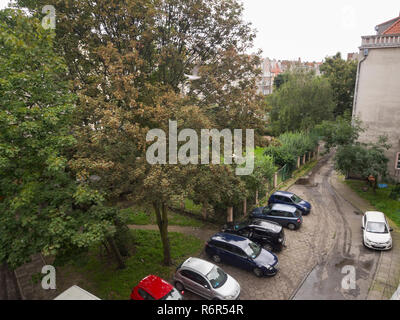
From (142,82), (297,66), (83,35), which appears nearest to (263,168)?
(142,82)

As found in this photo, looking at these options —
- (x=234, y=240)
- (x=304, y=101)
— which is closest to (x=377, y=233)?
(x=234, y=240)

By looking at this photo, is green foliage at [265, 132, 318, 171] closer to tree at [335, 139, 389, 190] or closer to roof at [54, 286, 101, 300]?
tree at [335, 139, 389, 190]

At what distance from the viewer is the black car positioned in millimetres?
14719

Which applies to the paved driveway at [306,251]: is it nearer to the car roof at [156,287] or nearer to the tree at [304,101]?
the car roof at [156,287]

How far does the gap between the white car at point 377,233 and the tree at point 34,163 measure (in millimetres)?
13486

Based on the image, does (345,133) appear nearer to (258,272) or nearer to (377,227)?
(377,227)

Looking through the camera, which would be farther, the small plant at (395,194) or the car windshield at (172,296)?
Result: the small plant at (395,194)

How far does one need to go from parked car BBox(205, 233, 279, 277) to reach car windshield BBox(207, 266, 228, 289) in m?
1.67

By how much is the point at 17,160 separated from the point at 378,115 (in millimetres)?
24957

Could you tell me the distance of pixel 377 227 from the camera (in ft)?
50.8

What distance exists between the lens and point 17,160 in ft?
30.0

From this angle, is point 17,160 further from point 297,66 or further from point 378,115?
point 297,66

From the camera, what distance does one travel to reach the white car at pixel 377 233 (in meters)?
14.6

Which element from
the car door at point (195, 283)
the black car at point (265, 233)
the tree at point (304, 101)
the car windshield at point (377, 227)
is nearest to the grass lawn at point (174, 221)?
the black car at point (265, 233)
